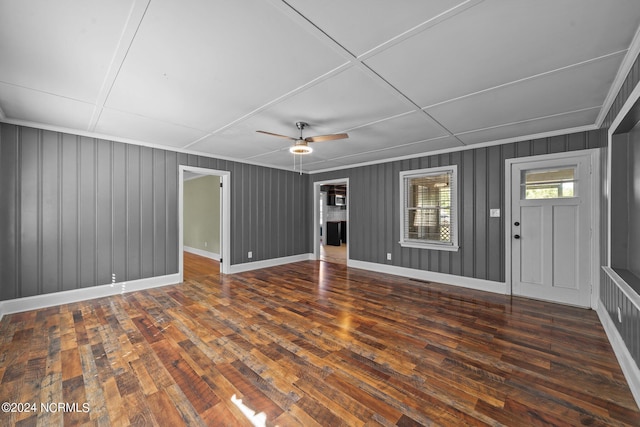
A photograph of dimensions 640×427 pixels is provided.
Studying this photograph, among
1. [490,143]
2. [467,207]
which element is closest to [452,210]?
[467,207]

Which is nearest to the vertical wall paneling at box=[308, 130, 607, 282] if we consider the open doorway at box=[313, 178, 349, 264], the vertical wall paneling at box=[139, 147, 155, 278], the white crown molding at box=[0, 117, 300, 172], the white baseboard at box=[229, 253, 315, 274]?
the white baseboard at box=[229, 253, 315, 274]

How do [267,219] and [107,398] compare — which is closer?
[107,398]

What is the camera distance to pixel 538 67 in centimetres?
211

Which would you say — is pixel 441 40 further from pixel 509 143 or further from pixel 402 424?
pixel 509 143

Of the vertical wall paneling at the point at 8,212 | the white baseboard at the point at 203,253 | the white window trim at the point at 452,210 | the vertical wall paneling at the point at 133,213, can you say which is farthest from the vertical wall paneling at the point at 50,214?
the white window trim at the point at 452,210

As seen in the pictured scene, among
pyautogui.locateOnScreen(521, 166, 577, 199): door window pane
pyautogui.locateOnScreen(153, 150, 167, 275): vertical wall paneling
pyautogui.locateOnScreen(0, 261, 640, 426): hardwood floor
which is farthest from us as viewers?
pyautogui.locateOnScreen(153, 150, 167, 275): vertical wall paneling

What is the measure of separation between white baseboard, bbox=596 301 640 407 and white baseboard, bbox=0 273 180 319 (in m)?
5.56

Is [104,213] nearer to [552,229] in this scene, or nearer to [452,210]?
[452,210]

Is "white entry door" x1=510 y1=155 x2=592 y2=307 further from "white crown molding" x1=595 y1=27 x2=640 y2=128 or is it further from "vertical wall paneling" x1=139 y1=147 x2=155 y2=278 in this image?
"vertical wall paneling" x1=139 y1=147 x2=155 y2=278

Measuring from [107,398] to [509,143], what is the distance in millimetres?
5520

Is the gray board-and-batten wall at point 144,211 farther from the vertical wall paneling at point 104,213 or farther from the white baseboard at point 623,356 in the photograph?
the white baseboard at point 623,356

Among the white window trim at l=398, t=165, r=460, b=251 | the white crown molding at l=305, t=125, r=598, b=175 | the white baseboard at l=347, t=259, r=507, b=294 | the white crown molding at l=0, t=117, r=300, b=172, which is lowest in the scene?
the white baseboard at l=347, t=259, r=507, b=294

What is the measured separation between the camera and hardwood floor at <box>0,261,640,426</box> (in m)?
1.69

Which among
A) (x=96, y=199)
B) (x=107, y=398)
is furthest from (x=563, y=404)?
(x=96, y=199)
